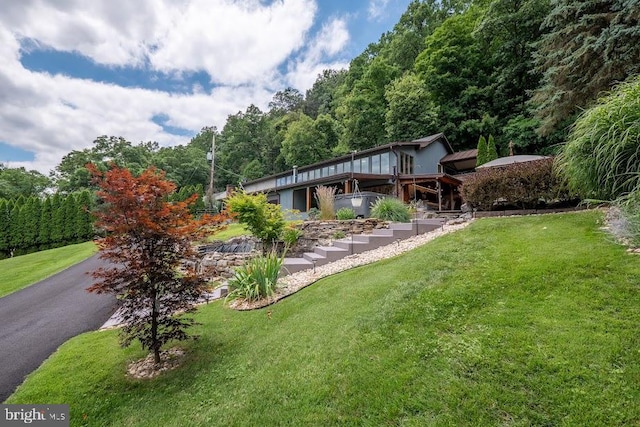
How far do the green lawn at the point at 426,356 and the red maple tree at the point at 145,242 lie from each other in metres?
0.83

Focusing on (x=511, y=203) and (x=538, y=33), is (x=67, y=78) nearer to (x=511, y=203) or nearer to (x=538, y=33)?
(x=511, y=203)

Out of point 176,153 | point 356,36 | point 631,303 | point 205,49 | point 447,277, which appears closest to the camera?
point 631,303

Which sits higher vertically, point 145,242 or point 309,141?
point 309,141

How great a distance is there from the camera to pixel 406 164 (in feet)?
61.6

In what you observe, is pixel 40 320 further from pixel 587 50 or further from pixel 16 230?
pixel 16 230

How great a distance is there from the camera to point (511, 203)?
25.2 feet

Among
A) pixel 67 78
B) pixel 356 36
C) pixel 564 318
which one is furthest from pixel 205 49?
pixel 564 318

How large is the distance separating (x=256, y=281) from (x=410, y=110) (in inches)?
861

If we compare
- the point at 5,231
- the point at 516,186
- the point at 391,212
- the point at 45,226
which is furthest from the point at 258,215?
the point at 5,231

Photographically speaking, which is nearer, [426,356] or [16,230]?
[426,356]

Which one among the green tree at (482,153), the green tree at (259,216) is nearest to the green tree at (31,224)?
the green tree at (259,216)

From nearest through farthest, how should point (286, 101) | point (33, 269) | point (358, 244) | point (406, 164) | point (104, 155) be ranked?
point (358, 244) → point (33, 269) → point (406, 164) → point (104, 155) → point (286, 101)

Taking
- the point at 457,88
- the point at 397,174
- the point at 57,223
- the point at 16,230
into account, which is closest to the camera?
the point at 397,174

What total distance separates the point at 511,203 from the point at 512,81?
2145cm
